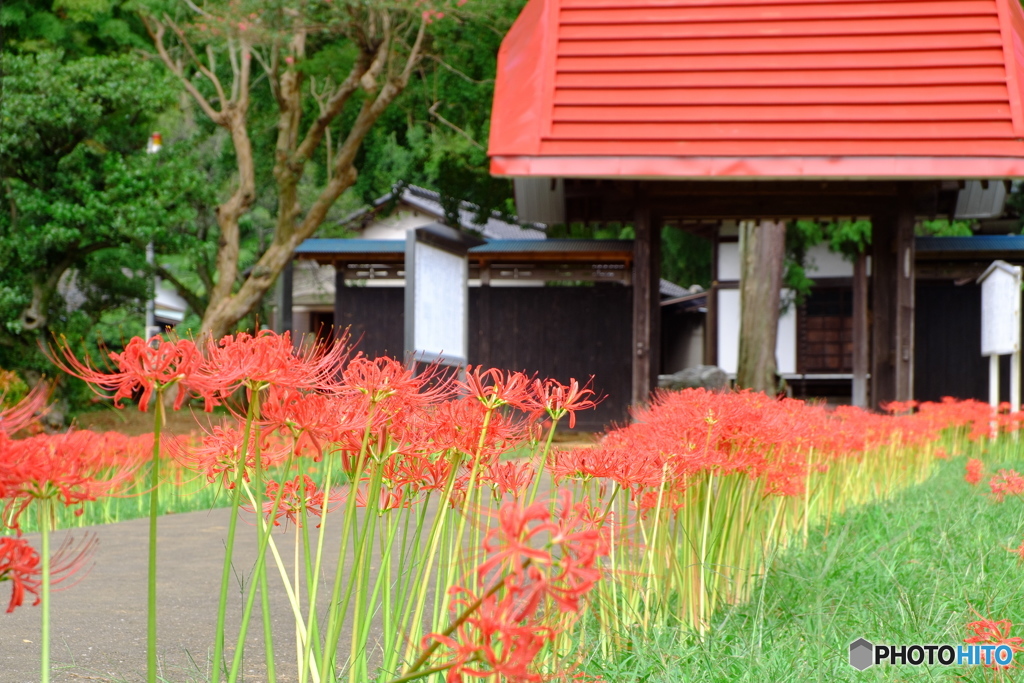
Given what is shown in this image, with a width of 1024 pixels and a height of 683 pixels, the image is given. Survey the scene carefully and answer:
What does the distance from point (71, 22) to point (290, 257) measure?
179 inches

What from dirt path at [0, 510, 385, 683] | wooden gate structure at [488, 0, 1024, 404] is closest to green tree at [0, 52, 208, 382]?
wooden gate structure at [488, 0, 1024, 404]

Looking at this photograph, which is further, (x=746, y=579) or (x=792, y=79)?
(x=792, y=79)

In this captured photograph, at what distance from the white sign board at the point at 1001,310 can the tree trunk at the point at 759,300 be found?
193 inches

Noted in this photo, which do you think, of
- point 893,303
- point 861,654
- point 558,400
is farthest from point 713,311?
point 558,400

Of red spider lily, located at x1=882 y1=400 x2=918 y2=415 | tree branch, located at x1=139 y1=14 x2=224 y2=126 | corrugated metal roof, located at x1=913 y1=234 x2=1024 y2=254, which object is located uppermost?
tree branch, located at x1=139 y1=14 x2=224 y2=126

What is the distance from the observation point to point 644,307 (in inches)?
384

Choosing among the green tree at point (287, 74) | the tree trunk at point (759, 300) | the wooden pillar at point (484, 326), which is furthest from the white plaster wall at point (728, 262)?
the green tree at point (287, 74)

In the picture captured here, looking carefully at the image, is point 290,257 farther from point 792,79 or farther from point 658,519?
point 658,519

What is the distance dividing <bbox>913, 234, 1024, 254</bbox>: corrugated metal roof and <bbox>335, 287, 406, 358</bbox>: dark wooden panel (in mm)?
6956

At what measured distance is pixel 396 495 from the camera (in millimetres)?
2174

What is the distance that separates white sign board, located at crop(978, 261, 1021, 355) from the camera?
948 centimetres

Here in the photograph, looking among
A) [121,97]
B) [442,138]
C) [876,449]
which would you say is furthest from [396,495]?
[442,138]

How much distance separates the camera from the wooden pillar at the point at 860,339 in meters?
11.3

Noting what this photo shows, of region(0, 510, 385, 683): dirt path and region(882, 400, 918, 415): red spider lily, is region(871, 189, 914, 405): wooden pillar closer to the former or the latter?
region(882, 400, 918, 415): red spider lily
